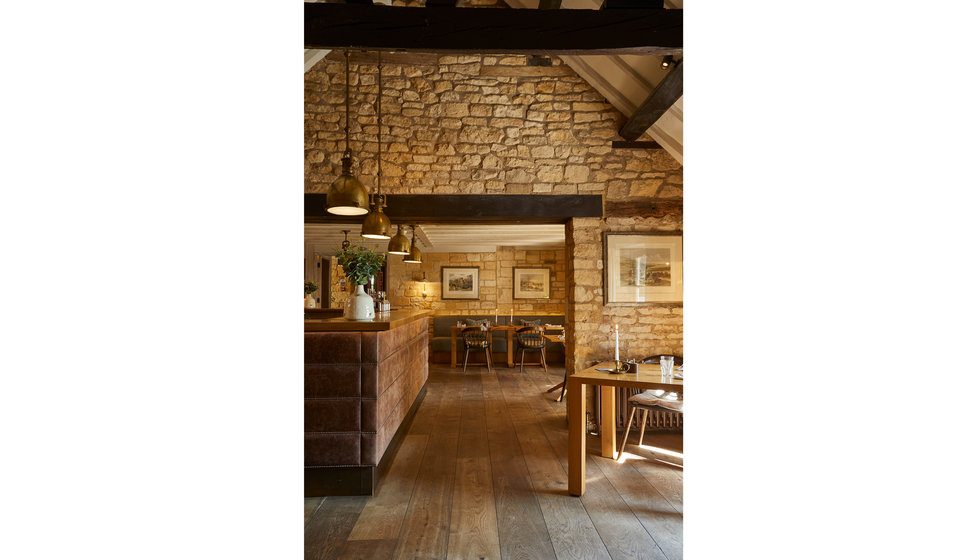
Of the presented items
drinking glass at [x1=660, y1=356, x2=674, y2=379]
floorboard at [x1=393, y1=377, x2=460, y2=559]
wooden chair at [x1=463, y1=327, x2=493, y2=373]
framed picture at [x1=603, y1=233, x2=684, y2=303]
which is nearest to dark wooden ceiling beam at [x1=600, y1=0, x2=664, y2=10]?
drinking glass at [x1=660, y1=356, x2=674, y2=379]

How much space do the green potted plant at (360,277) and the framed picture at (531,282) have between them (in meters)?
6.81

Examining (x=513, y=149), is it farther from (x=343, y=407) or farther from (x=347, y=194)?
(x=343, y=407)

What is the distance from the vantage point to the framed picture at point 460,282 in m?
10.2

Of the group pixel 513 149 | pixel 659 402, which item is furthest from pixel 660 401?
pixel 513 149

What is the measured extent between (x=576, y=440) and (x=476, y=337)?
5.21m

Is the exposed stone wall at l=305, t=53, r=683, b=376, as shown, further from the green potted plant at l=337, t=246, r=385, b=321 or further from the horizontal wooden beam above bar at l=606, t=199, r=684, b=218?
the green potted plant at l=337, t=246, r=385, b=321

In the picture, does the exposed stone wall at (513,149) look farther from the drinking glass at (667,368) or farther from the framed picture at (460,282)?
the framed picture at (460,282)

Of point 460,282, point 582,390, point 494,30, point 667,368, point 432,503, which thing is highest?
point 494,30

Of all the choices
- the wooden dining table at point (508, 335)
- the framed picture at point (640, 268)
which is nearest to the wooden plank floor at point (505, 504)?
the framed picture at point (640, 268)

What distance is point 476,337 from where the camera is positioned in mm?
7965
